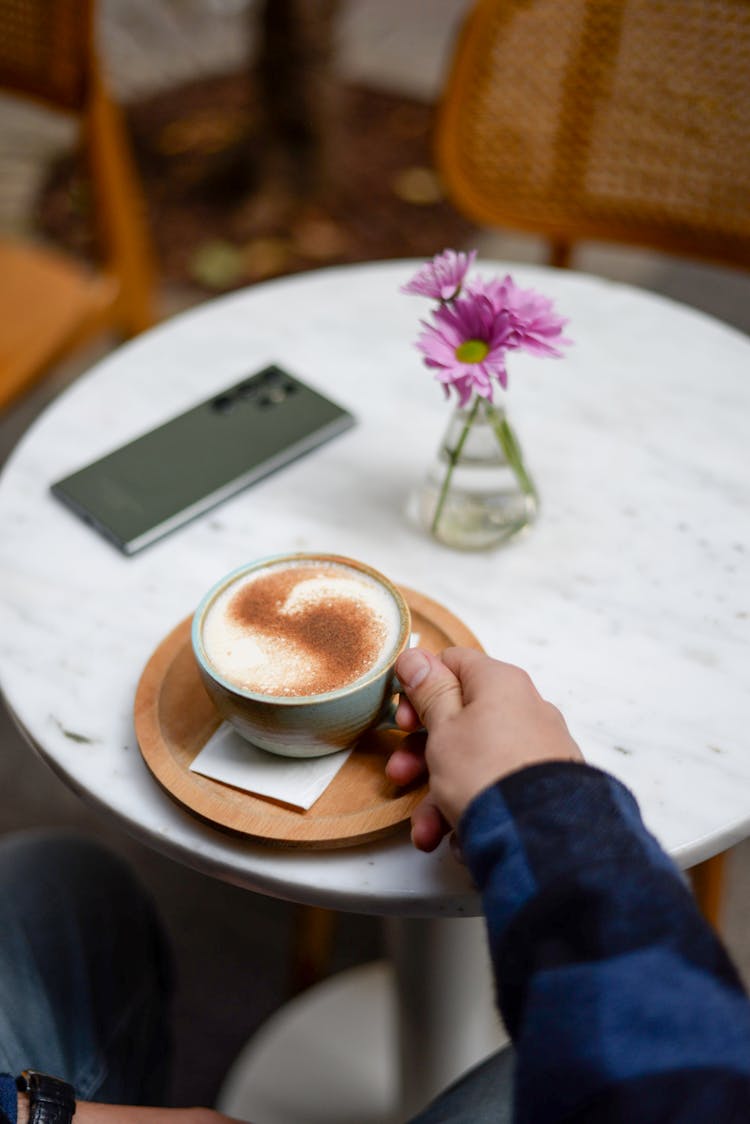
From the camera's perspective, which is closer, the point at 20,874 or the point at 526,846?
the point at 526,846

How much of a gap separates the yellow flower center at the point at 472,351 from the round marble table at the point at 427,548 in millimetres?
180

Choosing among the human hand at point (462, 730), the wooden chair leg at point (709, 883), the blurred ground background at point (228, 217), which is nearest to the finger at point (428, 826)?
the human hand at point (462, 730)

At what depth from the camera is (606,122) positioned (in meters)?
1.52

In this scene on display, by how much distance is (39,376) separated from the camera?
4.96 ft

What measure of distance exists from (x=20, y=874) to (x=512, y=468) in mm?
573

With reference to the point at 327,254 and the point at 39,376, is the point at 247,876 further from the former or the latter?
the point at 327,254

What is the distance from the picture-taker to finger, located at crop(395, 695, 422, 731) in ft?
2.25

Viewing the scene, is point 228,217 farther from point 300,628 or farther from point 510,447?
point 300,628

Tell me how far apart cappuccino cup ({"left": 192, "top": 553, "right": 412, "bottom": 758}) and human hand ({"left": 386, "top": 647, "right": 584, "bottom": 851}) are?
26mm

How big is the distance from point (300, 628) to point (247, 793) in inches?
4.7

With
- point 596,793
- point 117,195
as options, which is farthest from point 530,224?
point 596,793

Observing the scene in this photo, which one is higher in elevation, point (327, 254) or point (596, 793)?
point (596, 793)

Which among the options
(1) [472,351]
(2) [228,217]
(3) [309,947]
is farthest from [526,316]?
(2) [228,217]

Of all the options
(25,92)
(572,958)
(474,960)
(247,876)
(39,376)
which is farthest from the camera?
(25,92)
